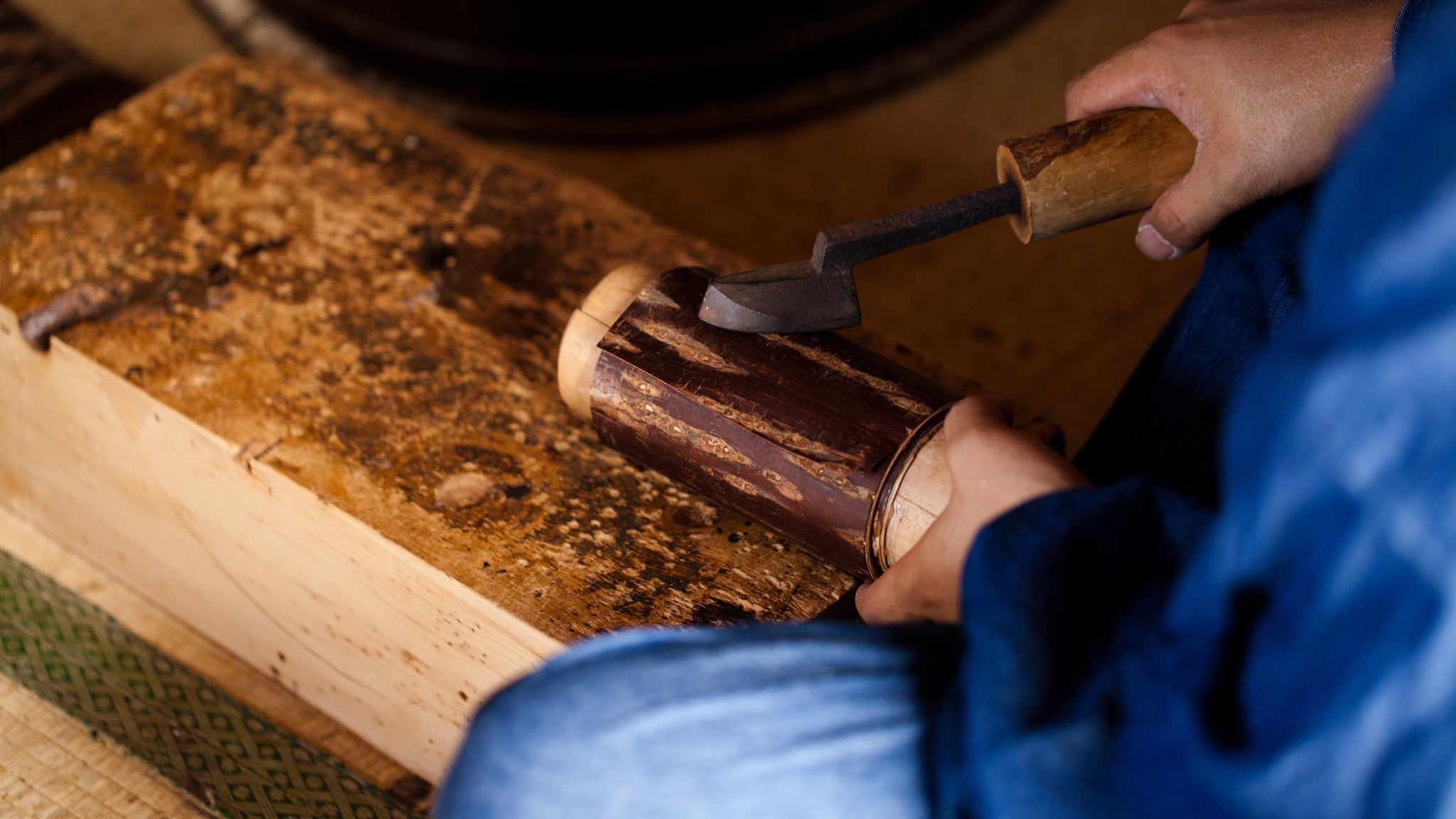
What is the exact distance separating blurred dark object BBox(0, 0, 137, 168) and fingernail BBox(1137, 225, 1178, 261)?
1.50m

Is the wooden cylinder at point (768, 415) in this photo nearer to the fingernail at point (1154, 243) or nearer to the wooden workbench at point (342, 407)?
the wooden workbench at point (342, 407)

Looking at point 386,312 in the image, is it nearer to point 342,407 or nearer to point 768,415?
point 342,407

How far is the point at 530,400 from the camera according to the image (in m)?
1.18

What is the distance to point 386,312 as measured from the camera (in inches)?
49.1

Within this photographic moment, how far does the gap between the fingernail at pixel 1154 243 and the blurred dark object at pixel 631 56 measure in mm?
1376

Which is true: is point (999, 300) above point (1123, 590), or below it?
below

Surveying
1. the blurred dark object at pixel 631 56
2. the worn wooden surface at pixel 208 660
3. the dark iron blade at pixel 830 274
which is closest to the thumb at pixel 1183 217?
the dark iron blade at pixel 830 274

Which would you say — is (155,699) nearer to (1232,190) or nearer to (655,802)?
(655,802)

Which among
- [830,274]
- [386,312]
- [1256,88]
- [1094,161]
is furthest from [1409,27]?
[386,312]

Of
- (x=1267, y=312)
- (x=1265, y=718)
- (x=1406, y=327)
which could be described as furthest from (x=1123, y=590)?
(x=1267, y=312)

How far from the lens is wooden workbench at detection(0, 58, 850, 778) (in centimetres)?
105

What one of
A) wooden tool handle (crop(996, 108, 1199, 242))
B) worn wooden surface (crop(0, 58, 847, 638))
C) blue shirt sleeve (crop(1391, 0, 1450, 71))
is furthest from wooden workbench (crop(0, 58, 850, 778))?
blue shirt sleeve (crop(1391, 0, 1450, 71))

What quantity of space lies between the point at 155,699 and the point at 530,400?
0.53 m

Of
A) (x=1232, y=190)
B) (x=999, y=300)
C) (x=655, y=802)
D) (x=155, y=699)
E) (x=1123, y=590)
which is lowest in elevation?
(x=155, y=699)
